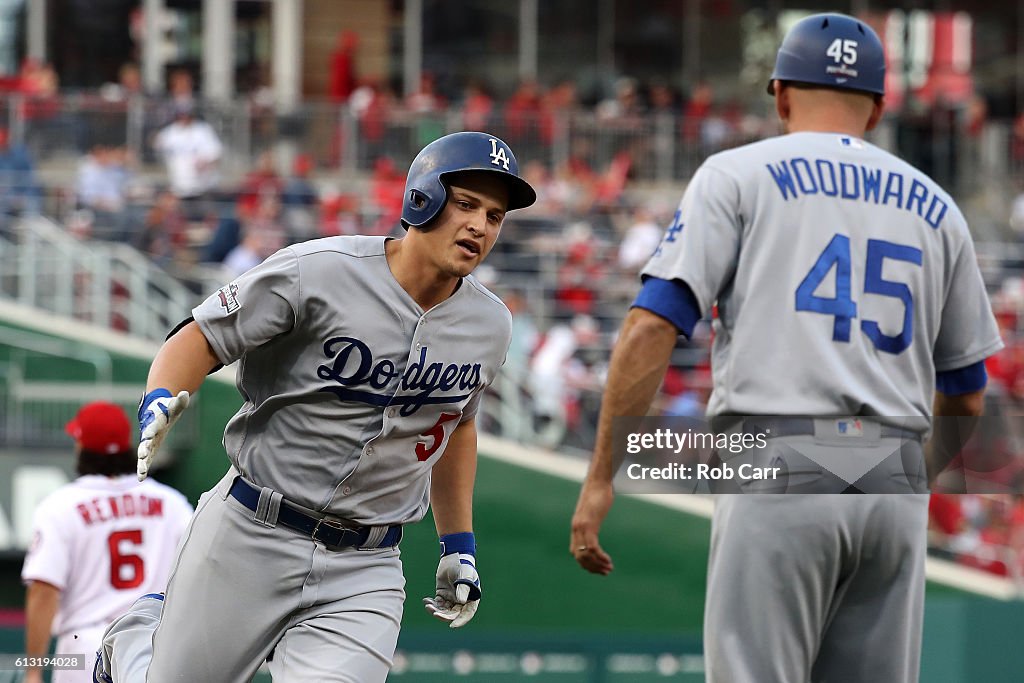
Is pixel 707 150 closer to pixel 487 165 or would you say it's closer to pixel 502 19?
pixel 502 19

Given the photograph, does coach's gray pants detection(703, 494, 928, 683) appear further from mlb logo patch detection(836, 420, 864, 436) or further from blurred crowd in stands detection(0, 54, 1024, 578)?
blurred crowd in stands detection(0, 54, 1024, 578)

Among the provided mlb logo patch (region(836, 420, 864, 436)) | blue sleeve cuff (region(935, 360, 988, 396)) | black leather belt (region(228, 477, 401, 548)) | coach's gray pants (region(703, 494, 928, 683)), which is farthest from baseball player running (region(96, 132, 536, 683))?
blue sleeve cuff (region(935, 360, 988, 396))

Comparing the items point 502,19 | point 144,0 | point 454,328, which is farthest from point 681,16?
point 454,328

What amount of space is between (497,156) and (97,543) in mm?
2570

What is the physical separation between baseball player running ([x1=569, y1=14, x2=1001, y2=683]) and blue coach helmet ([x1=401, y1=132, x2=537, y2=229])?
0.48 meters

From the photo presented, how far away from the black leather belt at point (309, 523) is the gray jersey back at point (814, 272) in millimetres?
1018

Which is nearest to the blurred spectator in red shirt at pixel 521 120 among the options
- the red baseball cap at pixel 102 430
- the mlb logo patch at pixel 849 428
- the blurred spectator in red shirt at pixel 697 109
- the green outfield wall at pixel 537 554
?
the blurred spectator in red shirt at pixel 697 109

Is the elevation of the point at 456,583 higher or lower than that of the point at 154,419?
lower

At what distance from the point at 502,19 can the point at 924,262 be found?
18.6 m

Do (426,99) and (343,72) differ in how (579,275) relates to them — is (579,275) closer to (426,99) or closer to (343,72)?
(426,99)

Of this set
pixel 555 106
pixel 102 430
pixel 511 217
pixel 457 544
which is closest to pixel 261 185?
pixel 511 217

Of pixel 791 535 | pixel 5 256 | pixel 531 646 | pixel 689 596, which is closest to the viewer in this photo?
pixel 791 535

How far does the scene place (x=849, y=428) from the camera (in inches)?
152

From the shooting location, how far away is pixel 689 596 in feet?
40.4
